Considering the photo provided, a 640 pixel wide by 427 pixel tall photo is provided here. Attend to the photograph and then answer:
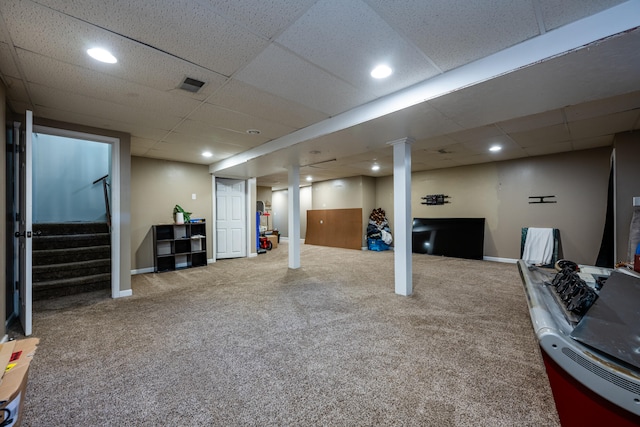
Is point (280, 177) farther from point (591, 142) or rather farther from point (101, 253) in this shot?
point (591, 142)

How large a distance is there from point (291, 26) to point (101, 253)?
4.81 metres

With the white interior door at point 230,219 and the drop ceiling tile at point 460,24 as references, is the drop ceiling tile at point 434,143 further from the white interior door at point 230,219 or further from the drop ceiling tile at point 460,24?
the white interior door at point 230,219

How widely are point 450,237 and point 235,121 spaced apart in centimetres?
582

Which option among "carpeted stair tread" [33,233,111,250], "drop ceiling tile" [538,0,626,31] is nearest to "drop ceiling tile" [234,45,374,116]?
"drop ceiling tile" [538,0,626,31]

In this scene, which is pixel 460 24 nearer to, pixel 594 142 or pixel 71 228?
pixel 594 142

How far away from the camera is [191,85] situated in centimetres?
249

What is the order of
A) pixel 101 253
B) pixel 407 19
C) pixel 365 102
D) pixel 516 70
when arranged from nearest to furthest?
1. pixel 407 19
2. pixel 516 70
3. pixel 365 102
4. pixel 101 253

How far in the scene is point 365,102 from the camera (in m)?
2.90

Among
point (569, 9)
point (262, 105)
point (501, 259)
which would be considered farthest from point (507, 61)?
point (501, 259)

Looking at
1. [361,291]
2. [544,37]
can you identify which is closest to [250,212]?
[361,291]

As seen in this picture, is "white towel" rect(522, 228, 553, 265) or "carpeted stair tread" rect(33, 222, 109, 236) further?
"white towel" rect(522, 228, 553, 265)

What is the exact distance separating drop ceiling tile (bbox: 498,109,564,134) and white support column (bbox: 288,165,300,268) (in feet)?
11.6

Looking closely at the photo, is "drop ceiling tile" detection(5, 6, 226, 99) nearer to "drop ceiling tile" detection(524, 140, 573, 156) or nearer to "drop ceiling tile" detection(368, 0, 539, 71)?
"drop ceiling tile" detection(368, 0, 539, 71)

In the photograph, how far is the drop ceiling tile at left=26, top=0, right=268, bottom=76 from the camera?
5.11ft
